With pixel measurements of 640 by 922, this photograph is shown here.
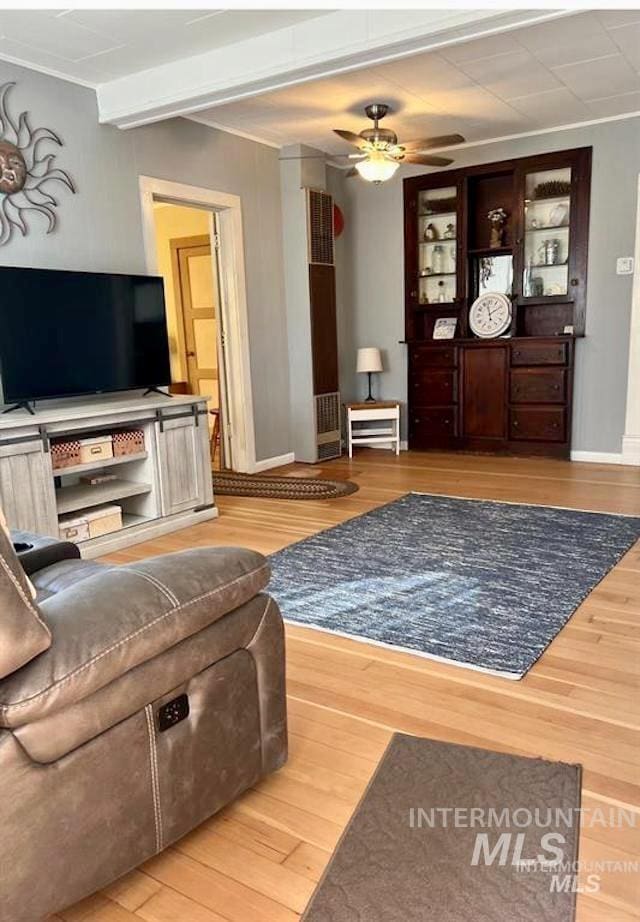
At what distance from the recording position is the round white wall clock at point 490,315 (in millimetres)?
5820

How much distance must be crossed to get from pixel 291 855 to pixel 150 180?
13.8 ft

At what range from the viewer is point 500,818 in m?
1.55

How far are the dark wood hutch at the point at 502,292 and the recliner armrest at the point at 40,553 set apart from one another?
A: 4.60 metres

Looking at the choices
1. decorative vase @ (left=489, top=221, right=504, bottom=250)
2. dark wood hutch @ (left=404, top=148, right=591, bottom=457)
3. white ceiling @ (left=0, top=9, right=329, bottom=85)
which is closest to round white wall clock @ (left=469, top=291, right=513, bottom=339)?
dark wood hutch @ (left=404, top=148, right=591, bottom=457)

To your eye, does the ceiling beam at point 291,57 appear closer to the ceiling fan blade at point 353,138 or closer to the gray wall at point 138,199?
the gray wall at point 138,199

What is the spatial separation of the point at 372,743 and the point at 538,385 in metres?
4.43

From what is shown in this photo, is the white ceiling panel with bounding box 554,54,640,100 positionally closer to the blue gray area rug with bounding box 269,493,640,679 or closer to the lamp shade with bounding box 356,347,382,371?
the lamp shade with bounding box 356,347,382,371

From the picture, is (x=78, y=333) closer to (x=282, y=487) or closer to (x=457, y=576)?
(x=282, y=487)

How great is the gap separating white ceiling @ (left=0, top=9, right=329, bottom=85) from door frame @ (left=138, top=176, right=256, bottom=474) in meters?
1.19

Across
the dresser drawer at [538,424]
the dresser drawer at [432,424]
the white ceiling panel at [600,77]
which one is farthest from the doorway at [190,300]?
the white ceiling panel at [600,77]

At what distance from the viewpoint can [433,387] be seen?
6211mm

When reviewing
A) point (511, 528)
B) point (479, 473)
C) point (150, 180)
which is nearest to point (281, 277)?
point (150, 180)

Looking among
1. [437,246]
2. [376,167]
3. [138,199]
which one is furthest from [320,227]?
[138,199]

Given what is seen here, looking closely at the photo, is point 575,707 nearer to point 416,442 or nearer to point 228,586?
point 228,586
